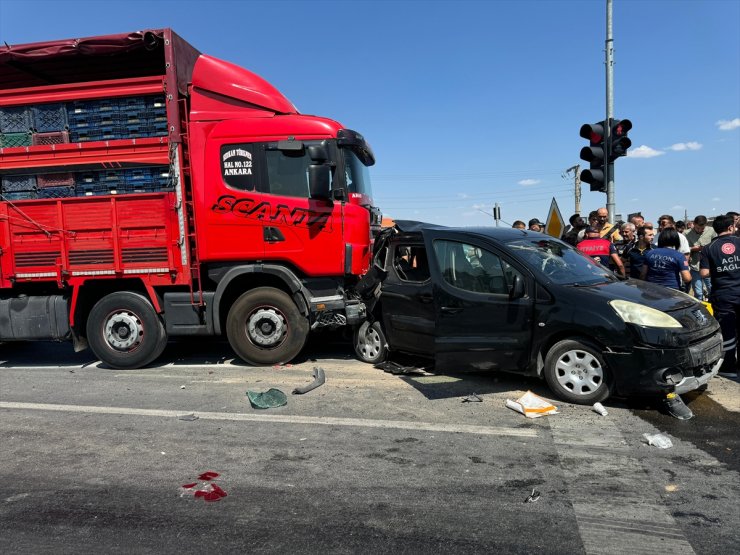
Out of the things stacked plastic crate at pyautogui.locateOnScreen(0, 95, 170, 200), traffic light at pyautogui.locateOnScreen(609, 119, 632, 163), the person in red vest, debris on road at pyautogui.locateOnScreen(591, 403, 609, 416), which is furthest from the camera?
traffic light at pyautogui.locateOnScreen(609, 119, 632, 163)

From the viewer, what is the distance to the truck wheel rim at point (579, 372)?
480 cm

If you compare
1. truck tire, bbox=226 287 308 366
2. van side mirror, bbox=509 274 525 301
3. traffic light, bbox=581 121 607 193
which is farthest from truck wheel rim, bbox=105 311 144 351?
traffic light, bbox=581 121 607 193

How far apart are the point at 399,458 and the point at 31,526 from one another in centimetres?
236

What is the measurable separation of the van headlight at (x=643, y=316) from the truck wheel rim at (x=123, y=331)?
5785 mm

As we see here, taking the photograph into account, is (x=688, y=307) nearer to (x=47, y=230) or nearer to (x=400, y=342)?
(x=400, y=342)

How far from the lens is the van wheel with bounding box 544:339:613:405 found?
4.77 m

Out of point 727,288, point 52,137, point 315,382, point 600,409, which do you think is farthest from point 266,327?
point 727,288

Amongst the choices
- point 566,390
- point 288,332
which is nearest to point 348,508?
point 566,390

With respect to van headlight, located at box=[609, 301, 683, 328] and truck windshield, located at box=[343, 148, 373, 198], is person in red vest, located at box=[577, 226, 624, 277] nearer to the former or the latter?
van headlight, located at box=[609, 301, 683, 328]

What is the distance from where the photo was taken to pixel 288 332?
22.0 ft

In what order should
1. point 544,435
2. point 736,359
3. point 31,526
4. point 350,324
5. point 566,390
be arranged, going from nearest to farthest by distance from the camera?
point 31,526 → point 544,435 → point 566,390 → point 736,359 → point 350,324

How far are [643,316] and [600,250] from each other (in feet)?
10.4

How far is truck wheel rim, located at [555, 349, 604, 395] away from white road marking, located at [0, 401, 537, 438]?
0.80 meters

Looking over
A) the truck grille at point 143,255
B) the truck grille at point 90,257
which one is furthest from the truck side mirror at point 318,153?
the truck grille at point 90,257
